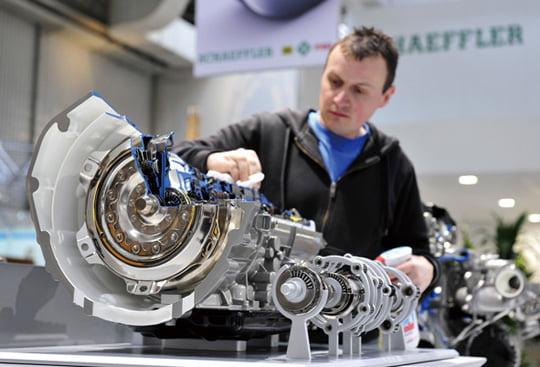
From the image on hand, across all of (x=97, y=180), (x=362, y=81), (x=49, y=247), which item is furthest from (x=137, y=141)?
(x=362, y=81)

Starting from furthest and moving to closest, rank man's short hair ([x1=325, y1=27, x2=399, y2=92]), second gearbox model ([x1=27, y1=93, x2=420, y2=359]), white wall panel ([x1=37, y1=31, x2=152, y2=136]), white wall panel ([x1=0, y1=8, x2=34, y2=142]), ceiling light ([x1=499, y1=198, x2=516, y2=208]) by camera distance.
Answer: white wall panel ([x1=37, y1=31, x2=152, y2=136])
white wall panel ([x1=0, y1=8, x2=34, y2=142])
ceiling light ([x1=499, y1=198, x2=516, y2=208])
man's short hair ([x1=325, y1=27, x2=399, y2=92])
second gearbox model ([x1=27, y1=93, x2=420, y2=359])

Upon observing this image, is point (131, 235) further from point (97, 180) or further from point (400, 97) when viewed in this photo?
point (400, 97)

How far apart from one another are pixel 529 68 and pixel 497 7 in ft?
1.75

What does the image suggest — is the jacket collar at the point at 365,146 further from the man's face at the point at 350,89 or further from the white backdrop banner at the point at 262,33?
the white backdrop banner at the point at 262,33

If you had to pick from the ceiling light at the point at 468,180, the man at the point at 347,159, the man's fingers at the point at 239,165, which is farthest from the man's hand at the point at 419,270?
the ceiling light at the point at 468,180

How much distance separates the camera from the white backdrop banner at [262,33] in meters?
4.70

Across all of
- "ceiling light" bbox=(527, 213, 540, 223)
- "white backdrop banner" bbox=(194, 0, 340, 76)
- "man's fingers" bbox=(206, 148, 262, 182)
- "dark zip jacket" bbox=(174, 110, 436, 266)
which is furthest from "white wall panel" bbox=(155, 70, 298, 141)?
"man's fingers" bbox=(206, 148, 262, 182)

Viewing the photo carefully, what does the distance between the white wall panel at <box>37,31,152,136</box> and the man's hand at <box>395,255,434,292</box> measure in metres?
7.77

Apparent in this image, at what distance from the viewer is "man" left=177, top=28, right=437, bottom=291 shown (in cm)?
173

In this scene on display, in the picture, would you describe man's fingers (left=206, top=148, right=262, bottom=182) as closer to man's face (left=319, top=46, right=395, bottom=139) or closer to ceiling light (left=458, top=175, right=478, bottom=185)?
A: man's face (left=319, top=46, right=395, bottom=139)

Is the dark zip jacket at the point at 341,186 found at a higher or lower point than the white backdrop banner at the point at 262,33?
lower

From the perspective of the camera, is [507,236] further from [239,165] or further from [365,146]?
[239,165]

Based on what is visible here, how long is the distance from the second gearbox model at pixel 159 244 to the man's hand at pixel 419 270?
0.25 metres

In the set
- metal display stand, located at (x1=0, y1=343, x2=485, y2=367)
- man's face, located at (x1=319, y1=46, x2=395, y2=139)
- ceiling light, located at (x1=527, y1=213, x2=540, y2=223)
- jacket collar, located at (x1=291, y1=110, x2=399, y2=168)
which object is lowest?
metal display stand, located at (x1=0, y1=343, x2=485, y2=367)
